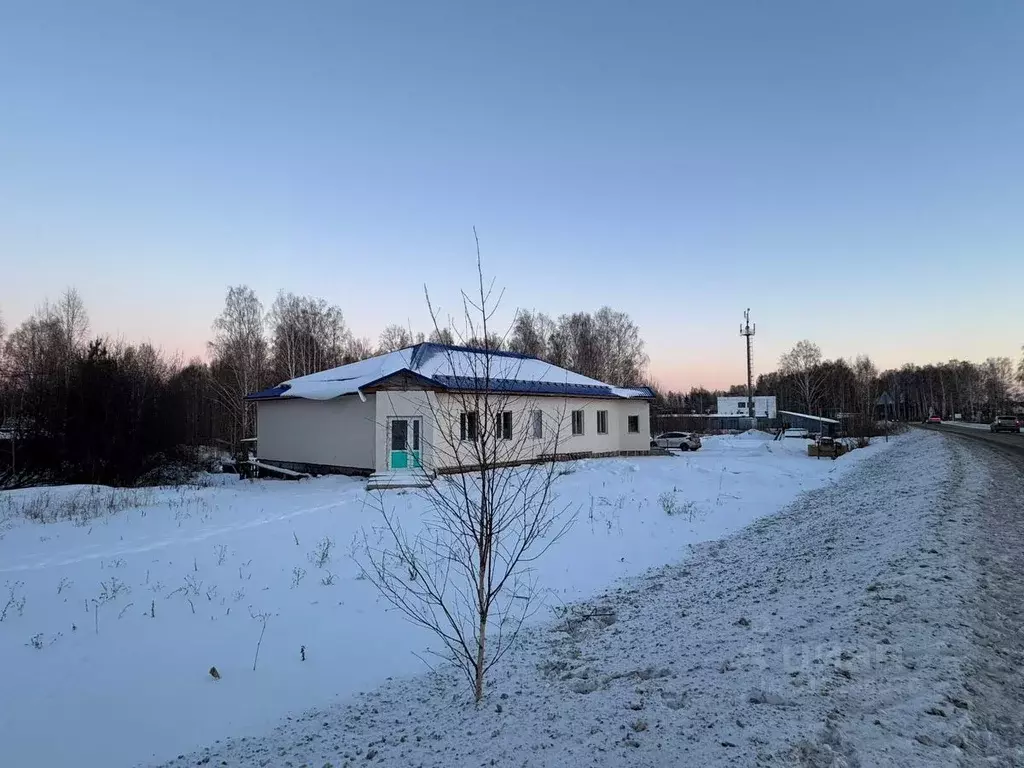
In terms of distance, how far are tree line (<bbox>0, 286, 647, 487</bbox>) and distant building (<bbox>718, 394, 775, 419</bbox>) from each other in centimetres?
1111

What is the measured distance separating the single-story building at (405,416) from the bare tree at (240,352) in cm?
1271

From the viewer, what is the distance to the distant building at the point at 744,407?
2170 inches

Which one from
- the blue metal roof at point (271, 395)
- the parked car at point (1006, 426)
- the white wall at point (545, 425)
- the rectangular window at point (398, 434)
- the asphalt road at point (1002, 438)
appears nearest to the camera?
the white wall at point (545, 425)

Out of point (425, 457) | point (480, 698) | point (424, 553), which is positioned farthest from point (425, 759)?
point (425, 457)

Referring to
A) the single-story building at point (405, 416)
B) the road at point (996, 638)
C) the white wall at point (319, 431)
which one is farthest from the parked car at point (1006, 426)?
the white wall at point (319, 431)

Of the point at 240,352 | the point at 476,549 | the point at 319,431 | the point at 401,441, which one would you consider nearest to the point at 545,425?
the point at 401,441

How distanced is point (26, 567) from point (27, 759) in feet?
16.0

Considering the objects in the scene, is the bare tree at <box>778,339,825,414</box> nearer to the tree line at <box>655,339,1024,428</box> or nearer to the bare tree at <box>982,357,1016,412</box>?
the tree line at <box>655,339,1024,428</box>

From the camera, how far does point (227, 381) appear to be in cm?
3494

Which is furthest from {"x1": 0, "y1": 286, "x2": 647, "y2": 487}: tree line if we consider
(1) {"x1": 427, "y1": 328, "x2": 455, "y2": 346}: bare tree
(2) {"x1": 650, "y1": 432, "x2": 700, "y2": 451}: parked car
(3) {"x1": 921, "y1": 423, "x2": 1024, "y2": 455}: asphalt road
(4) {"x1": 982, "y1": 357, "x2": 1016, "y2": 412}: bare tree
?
(4) {"x1": 982, "y1": 357, "x2": 1016, "y2": 412}: bare tree

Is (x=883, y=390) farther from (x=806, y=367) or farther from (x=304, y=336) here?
(x=304, y=336)

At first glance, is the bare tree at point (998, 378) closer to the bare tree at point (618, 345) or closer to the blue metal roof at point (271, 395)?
the bare tree at point (618, 345)

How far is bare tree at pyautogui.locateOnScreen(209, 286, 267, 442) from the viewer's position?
32.8m

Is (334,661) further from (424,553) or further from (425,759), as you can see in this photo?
(424,553)
